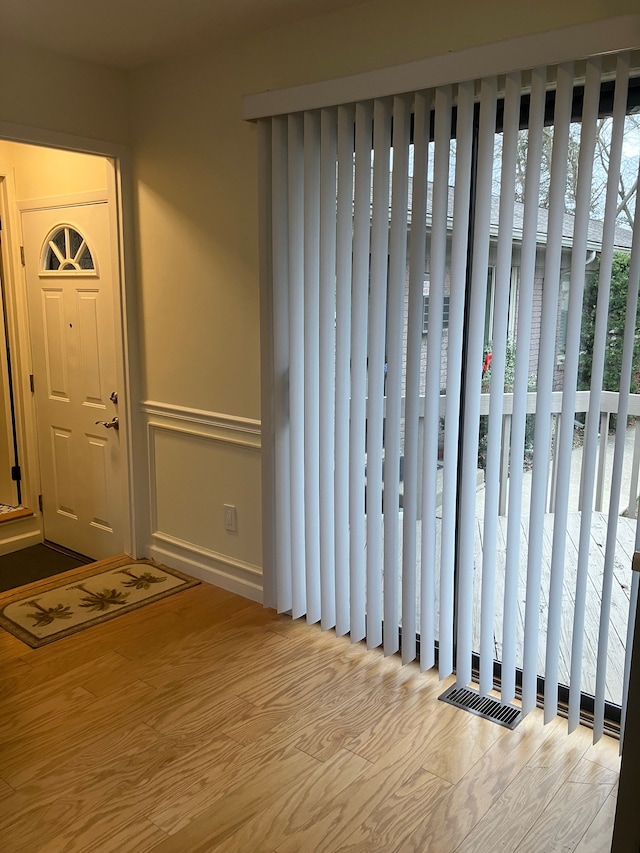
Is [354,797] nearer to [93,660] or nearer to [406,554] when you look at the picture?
[406,554]

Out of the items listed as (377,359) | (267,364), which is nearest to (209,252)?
(267,364)

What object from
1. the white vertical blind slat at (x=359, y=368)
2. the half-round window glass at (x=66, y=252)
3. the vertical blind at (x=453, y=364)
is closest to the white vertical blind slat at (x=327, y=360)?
the vertical blind at (x=453, y=364)

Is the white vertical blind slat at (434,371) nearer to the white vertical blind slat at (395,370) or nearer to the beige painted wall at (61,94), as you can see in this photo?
the white vertical blind slat at (395,370)

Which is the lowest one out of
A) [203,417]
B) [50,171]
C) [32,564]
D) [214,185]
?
[32,564]

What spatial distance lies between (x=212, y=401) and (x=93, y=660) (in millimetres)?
1262

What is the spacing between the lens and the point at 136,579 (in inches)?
145

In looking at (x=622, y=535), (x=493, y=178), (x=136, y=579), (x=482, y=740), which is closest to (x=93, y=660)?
(x=136, y=579)

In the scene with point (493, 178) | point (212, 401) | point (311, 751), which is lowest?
point (311, 751)

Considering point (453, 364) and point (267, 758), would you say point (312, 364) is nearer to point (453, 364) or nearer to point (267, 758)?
point (453, 364)

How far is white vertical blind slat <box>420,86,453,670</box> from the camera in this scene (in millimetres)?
2408

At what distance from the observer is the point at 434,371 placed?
2559 millimetres

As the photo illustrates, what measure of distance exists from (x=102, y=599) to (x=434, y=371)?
Answer: 77.7 inches

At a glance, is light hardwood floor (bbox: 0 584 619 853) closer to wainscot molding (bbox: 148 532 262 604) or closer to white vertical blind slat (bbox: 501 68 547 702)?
white vertical blind slat (bbox: 501 68 547 702)

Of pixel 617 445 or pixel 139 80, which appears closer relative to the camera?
pixel 617 445
